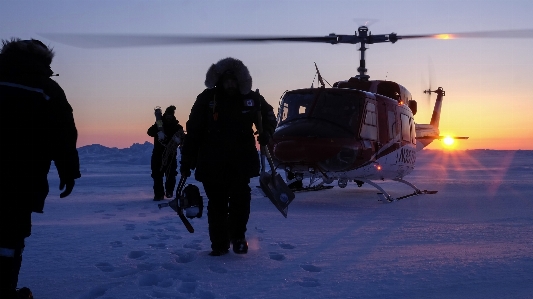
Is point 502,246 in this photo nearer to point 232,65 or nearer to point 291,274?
point 291,274

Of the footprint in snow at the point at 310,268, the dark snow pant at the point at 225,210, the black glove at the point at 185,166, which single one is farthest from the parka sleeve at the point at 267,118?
the footprint in snow at the point at 310,268

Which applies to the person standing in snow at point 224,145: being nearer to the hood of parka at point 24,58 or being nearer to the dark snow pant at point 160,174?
the hood of parka at point 24,58

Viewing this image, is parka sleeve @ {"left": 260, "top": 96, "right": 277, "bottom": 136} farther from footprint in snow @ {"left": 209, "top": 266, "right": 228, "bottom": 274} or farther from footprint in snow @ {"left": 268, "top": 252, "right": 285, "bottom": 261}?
footprint in snow @ {"left": 209, "top": 266, "right": 228, "bottom": 274}

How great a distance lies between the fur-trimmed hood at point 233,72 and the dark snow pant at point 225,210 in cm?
77

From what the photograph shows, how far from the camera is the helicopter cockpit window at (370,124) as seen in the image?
843 cm

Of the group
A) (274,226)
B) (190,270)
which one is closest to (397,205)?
(274,226)

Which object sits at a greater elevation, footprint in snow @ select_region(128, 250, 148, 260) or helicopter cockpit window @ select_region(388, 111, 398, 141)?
helicopter cockpit window @ select_region(388, 111, 398, 141)

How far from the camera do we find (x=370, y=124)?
28.2 ft

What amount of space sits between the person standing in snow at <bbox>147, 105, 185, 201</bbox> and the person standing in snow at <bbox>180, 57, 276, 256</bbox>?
15.0 feet

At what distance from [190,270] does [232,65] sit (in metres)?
1.63

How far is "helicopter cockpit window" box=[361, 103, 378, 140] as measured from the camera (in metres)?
8.43

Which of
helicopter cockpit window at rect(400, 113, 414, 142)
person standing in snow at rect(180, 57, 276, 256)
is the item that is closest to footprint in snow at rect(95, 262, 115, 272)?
person standing in snow at rect(180, 57, 276, 256)

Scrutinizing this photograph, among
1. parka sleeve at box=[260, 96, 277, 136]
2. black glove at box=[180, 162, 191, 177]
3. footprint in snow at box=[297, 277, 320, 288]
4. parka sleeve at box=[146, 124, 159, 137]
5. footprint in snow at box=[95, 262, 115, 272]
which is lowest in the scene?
footprint in snow at box=[95, 262, 115, 272]

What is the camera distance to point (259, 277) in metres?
3.33
